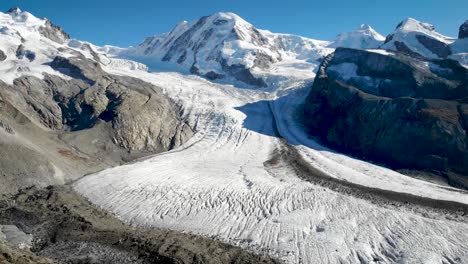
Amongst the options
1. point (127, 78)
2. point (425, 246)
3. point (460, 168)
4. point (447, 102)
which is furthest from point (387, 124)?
point (127, 78)

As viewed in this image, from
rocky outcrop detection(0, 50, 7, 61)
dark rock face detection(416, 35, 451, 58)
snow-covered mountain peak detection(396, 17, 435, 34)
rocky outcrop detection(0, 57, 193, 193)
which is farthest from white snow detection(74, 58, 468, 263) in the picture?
snow-covered mountain peak detection(396, 17, 435, 34)

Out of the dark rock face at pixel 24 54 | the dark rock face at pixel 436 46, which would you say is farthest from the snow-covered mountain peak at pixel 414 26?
the dark rock face at pixel 24 54

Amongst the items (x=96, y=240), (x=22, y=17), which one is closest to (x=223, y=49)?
(x=22, y=17)

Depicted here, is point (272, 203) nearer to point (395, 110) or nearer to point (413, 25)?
point (395, 110)

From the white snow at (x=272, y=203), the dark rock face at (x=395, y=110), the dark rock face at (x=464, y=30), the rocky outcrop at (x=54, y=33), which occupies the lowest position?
the white snow at (x=272, y=203)

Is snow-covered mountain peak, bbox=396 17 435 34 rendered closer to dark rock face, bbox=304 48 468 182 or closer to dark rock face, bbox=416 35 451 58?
dark rock face, bbox=416 35 451 58

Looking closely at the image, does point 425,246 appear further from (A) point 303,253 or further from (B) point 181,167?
(B) point 181,167

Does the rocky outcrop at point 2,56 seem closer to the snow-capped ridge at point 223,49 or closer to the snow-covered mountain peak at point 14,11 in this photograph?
the snow-capped ridge at point 223,49
